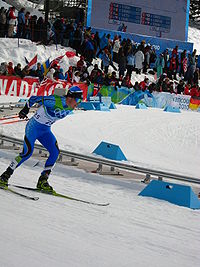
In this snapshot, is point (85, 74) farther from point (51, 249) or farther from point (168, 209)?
point (51, 249)

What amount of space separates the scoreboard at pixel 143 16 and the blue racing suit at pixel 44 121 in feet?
71.9

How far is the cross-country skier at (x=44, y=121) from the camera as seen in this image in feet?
23.7

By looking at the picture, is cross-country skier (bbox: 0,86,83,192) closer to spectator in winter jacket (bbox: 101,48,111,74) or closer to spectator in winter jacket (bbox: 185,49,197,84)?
spectator in winter jacket (bbox: 101,48,111,74)

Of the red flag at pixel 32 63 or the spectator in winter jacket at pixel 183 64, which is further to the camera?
the spectator in winter jacket at pixel 183 64

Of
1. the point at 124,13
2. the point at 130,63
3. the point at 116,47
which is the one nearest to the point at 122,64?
the point at 130,63

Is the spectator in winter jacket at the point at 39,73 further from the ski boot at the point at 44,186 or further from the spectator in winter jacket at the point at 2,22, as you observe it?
the ski boot at the point at 44,186

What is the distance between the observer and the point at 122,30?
2975 cm

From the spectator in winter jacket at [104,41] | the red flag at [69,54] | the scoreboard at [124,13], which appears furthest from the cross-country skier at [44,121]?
the scoreboard at [124,13]

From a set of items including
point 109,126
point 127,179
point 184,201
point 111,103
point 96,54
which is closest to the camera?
point 184,201

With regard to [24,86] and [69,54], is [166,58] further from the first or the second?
[24,86]

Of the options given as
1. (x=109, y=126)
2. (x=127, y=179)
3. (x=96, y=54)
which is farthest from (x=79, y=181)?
(x=96, y=54)

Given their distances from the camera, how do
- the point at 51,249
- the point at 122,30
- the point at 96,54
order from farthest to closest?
the point at 122,30, the point at 96,54, the point at 51,249

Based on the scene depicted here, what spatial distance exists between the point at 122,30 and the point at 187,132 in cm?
1353

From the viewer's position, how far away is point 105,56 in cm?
2489
